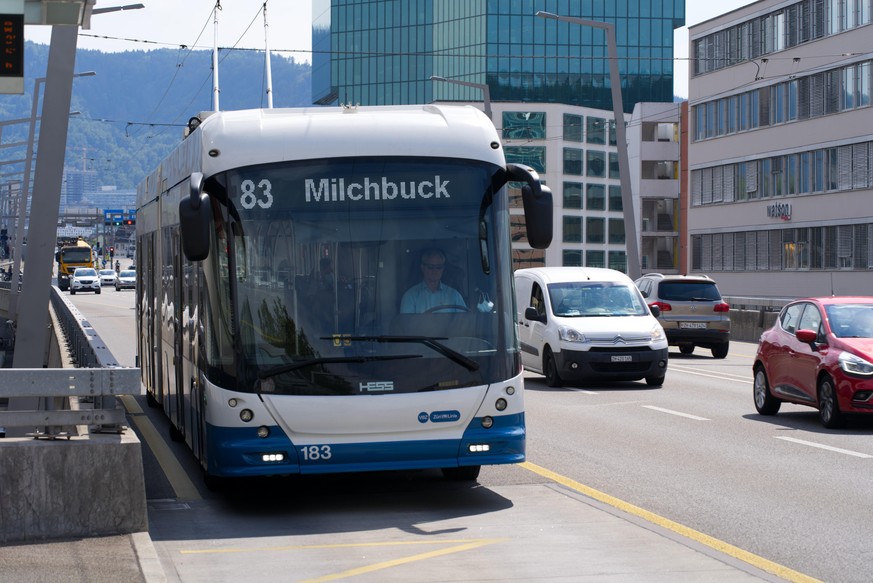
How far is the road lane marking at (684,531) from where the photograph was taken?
8.17 m

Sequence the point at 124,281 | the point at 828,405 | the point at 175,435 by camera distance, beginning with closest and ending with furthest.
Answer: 1. the point at 175,435
2. the point at 828,405
3. the point at 124,281

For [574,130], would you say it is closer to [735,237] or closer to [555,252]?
[555,252]

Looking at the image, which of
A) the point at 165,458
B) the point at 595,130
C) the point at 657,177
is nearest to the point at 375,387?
the point at 165,458

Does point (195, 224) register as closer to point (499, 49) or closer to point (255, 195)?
point (255, 195)

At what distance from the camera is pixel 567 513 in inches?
405

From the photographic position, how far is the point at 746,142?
2936 inches

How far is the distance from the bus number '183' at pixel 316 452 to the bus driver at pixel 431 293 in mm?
1099

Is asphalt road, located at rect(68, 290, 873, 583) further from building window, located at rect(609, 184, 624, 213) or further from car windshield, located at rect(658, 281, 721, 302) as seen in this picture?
building window, located at rect(609, 184, 624, 213)

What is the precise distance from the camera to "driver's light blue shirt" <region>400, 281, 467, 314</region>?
1070cm

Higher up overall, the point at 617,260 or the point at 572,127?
the point at 572,127

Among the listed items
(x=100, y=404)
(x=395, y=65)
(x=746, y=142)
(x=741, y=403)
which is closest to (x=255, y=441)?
(x=100, y=404)

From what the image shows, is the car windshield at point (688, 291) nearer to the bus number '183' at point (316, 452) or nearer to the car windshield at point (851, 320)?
the car windshield at point (851, 320)

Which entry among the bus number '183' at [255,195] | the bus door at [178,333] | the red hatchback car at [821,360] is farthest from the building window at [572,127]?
the bus number '183' at [255,195]

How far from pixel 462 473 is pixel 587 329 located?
10587 millimetres
